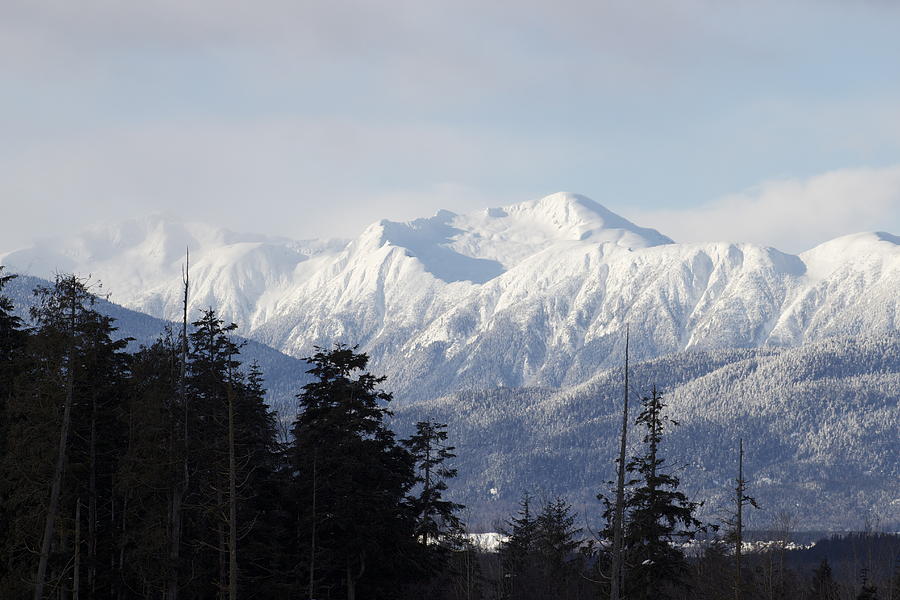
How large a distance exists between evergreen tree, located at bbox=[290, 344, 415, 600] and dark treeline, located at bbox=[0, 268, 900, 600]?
0.11 meters

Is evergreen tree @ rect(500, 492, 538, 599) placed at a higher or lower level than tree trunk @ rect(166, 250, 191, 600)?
lower

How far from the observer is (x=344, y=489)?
198 feet

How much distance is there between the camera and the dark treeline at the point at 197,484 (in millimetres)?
46625

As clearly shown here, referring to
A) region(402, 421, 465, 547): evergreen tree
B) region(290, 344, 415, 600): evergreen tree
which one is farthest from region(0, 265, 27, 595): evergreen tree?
region(402, 421, 465, 547): evergreen tree

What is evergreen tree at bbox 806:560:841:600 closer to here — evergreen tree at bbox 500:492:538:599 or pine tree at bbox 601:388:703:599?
evergreen tree at bbox 500:492:538:599

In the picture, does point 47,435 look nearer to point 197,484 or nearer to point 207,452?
point 207,452

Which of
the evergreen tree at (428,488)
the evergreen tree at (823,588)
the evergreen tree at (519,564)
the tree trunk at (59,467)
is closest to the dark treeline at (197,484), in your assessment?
the tree trunk at (59,467)

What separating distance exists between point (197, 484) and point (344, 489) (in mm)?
9404

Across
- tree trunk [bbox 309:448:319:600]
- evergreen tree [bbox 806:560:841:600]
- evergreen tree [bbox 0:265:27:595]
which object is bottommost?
evergreen tree [bbox 806:560:841:600]

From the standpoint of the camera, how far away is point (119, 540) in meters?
55.6

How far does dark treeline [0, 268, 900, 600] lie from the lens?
153 feet

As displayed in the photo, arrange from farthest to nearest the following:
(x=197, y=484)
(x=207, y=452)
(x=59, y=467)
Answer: (x=197, y=484) < (x=207, y=452) < (x=59, y=467)

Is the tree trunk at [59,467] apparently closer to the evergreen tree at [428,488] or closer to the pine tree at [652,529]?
the evergreen tree at [428,488]

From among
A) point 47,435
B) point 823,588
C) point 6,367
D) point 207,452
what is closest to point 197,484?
point 207,452
